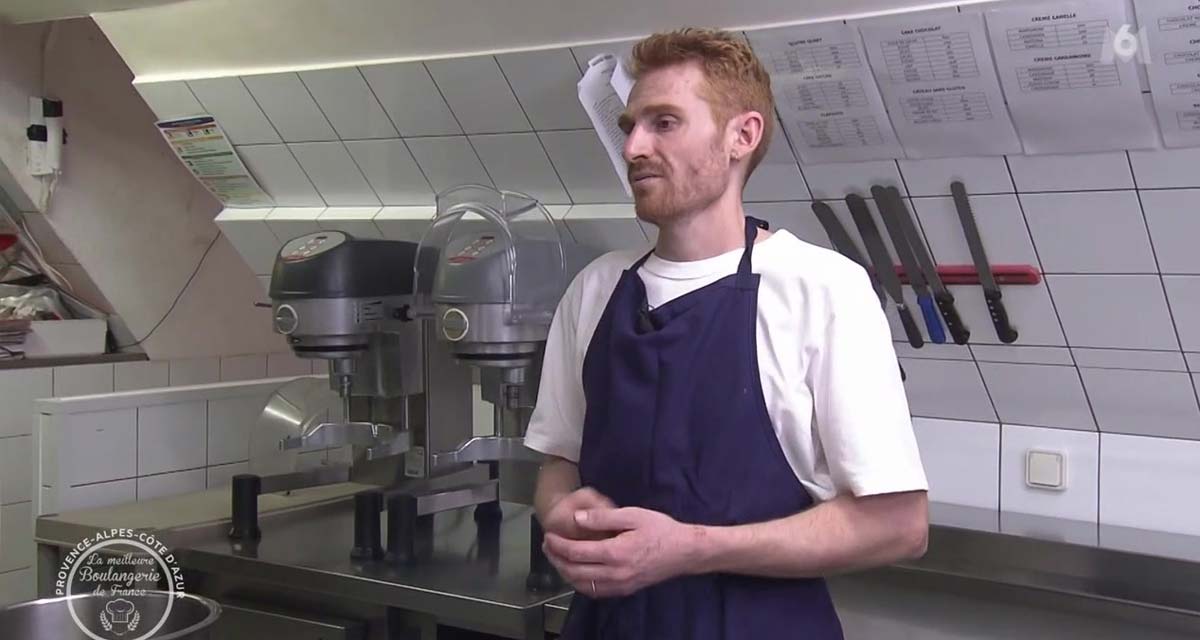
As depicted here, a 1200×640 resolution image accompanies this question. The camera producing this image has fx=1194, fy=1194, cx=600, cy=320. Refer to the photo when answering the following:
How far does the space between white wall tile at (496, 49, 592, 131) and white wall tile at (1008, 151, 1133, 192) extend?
760 mm

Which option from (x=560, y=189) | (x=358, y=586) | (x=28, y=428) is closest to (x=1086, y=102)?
(x=560, y=189)

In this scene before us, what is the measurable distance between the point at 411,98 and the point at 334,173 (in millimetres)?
396

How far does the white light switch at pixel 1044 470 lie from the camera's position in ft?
7.19

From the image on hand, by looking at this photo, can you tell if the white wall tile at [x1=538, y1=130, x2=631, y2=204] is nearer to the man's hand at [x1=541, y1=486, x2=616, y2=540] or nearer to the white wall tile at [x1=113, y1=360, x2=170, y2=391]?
the man's hand at [x1=541, y1=486, x2=616, y2=540]

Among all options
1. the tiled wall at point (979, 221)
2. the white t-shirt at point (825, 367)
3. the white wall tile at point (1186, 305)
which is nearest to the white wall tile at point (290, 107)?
the tiled wall at point (979, 221)

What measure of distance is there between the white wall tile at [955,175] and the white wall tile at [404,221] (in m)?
1.08

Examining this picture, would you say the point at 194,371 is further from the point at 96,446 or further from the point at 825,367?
the point at 825,367

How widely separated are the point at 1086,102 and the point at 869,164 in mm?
365

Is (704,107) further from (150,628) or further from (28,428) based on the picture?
(28,428)

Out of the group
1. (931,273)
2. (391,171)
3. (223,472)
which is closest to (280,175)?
(391,171)

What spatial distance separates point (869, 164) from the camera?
77.5 inches

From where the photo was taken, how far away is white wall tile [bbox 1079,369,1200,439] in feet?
6.58

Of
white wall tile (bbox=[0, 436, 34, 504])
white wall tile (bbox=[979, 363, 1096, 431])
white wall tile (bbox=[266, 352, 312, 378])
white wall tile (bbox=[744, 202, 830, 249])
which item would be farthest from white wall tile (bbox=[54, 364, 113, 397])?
white wall tile (bbox=[979, 363, 1096, 431])

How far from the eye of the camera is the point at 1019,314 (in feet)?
6.67
